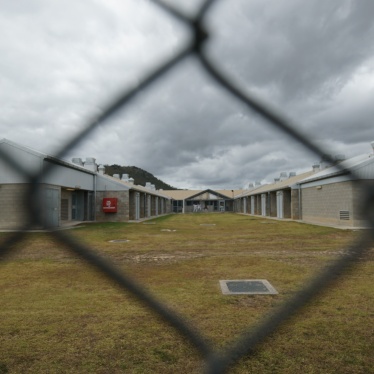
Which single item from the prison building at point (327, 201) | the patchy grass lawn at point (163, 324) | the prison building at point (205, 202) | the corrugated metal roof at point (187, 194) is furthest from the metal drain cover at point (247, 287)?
the corrugated metal roof at point (187, 194)

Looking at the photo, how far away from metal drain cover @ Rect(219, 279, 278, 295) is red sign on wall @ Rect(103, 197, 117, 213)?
758 inches

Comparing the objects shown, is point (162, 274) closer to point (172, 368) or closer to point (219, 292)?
point (219, 292)

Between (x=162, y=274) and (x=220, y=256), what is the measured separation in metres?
2.20

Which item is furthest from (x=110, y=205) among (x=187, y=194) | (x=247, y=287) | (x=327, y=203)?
(x=187, y=194)

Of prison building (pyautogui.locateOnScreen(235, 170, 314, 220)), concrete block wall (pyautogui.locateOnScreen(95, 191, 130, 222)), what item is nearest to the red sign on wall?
concrete block wall (pyautogui.locateOnScreen(95, 191, 130, 222))

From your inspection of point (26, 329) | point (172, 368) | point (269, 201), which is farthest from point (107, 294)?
point (269, 201)

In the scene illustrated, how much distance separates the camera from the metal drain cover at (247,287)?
4520mm

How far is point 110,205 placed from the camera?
23.8 m

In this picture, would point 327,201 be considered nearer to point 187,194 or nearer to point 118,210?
point 118,210

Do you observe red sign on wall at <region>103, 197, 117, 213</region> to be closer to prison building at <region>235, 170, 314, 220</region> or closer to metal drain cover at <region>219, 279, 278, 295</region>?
prison building at <region>235, 170, 314, 220</region>

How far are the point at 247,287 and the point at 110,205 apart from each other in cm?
1986

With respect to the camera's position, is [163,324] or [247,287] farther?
[247,287]

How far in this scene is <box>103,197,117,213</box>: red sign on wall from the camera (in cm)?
2378

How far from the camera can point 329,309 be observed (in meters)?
3.75
